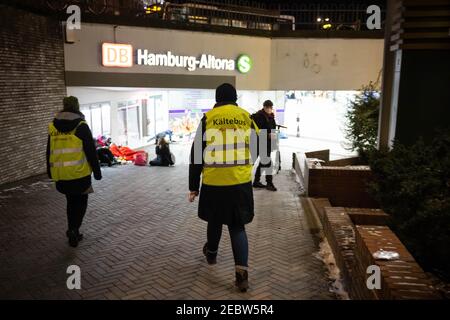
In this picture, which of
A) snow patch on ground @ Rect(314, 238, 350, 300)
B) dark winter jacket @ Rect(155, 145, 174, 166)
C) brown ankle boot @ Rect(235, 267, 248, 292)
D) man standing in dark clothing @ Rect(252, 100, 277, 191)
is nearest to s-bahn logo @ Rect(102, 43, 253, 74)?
dark winter jacket @ Rect(155, 145, 174, 166)

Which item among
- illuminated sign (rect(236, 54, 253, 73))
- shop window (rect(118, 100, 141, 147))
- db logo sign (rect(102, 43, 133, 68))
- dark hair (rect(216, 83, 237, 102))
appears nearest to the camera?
dark hair (rect(216, 83, 237, 102))

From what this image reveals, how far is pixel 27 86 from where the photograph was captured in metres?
10.0

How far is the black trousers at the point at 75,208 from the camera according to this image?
213 inches

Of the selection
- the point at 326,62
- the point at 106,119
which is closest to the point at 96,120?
the point at 106,119

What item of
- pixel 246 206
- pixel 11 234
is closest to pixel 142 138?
pixel 11 234

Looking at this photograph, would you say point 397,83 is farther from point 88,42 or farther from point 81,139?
point 88,42

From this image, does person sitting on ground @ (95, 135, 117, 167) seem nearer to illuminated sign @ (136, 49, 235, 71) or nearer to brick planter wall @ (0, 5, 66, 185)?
brick planter wall @ (0, 5, 66, 185)

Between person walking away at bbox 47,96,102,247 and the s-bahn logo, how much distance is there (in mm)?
6574

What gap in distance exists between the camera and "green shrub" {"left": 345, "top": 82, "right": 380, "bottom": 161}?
10133mm

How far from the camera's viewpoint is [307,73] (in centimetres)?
1363

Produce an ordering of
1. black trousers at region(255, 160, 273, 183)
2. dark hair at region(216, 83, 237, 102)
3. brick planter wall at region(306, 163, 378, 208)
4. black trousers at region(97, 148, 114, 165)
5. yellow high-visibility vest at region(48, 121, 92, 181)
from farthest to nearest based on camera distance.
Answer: black trousers at region(97, 148, 114, 165), black trousers at region(255, 160, 273, 183), brick planter wall at region(306, 163, 378, 208), yellow high-visibility vest at region(48, 121, 92, 181), dark hair at region(216, 83, 237, 102)

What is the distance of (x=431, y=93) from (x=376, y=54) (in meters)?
7.27

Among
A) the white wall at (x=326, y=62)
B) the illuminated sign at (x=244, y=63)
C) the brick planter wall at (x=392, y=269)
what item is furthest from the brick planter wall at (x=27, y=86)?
the brick planter wall at (x=392, y=269)

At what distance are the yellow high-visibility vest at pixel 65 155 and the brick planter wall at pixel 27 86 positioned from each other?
4824mm
